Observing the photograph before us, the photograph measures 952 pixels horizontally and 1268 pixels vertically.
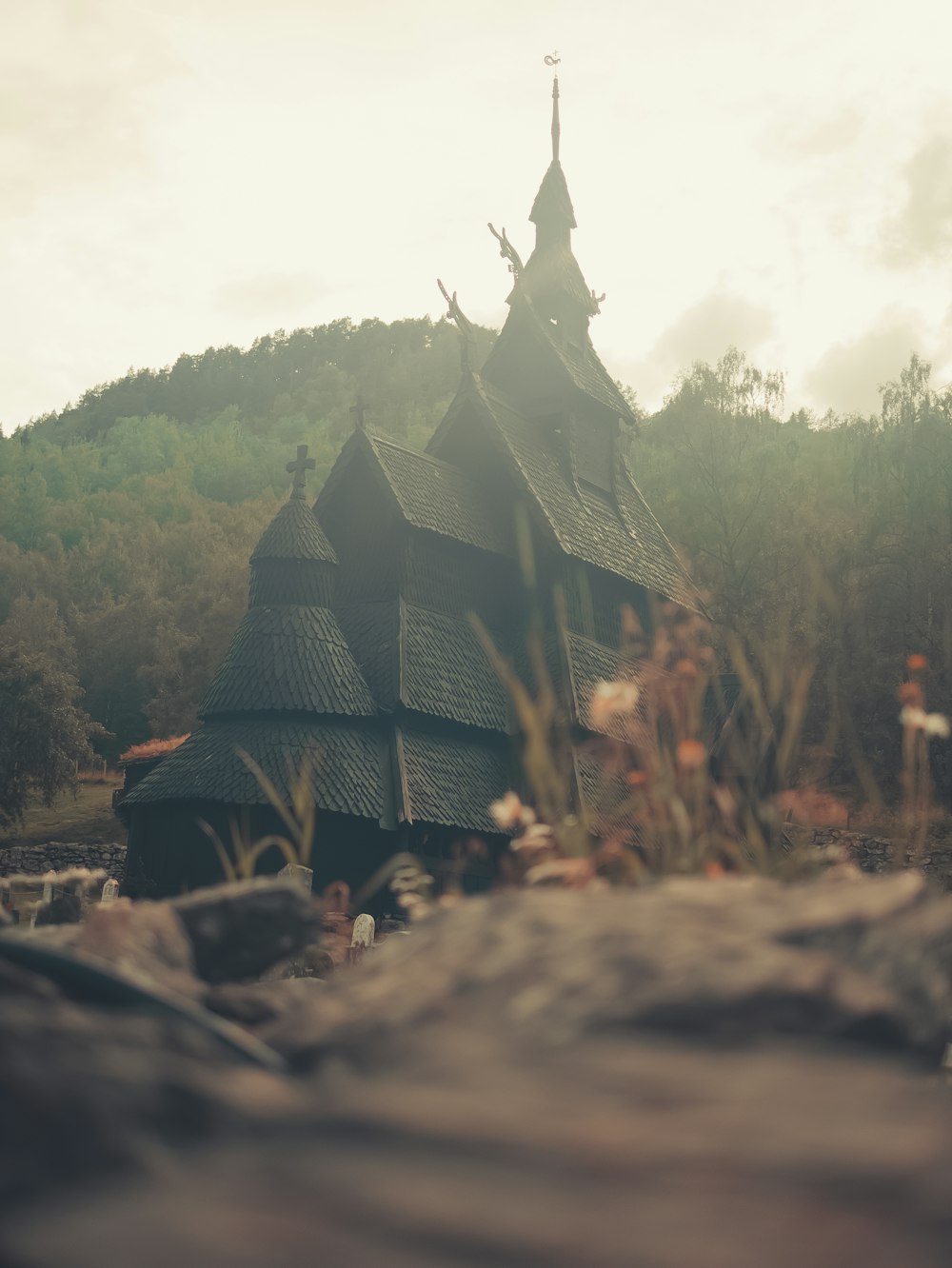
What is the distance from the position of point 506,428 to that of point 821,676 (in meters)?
17.7

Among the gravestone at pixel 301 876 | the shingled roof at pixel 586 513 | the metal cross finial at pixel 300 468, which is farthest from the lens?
the shingled roof at pixel 586 513

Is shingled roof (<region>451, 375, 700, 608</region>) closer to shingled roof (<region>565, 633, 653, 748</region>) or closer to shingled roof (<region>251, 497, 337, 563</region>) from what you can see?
shingled roof (<region>565, 633, 653, 748</region>)

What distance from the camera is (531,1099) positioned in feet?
7.18

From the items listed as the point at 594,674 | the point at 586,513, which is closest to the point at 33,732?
the point at 586,513

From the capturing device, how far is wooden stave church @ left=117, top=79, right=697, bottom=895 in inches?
838

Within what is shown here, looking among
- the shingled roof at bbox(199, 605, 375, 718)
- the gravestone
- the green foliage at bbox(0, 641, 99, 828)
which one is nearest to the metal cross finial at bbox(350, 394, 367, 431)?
the shingled roof at bbox(199, 605, 375, 718)

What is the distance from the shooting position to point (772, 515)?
46531mm

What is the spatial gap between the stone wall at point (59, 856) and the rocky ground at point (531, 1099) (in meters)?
40.2

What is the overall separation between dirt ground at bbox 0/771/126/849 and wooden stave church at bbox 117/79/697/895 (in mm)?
22856

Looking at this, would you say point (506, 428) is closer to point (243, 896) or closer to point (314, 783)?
point (314, 783)

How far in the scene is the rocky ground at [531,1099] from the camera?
1.90 metres

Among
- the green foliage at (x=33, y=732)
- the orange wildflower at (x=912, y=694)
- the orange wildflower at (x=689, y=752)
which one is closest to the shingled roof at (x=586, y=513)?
the green foliage at (x=33, y=732)

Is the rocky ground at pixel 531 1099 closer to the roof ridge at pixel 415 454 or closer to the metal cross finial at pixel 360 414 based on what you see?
the roof ridge at pixel 415 454

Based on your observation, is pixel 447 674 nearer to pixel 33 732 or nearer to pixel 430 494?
pixel 430 494
